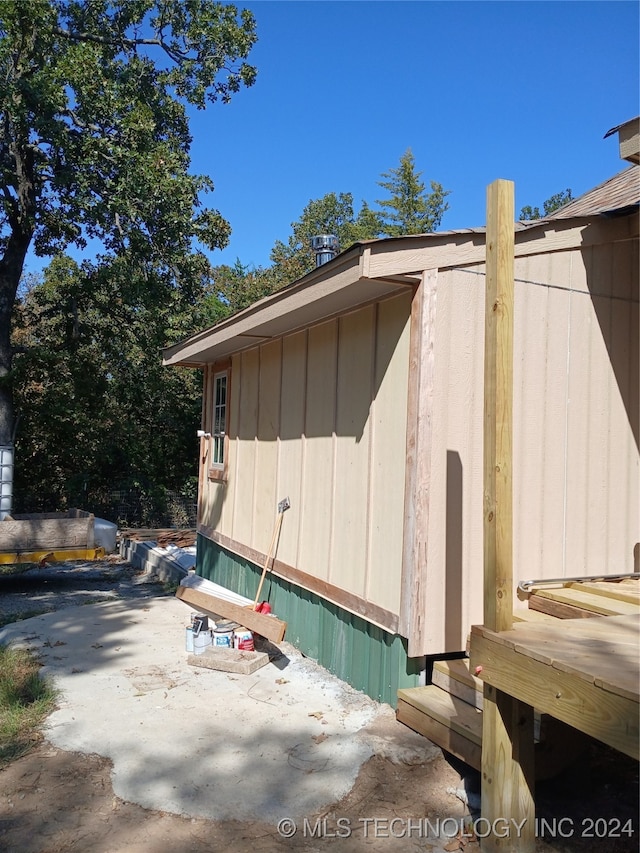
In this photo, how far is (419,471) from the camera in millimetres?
3686

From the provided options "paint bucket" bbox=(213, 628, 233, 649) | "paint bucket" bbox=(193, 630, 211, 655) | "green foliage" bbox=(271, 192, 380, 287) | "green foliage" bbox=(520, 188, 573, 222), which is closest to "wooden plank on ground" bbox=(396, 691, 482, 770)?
"paint bucket" bbox=(213, 628, 233, 649)

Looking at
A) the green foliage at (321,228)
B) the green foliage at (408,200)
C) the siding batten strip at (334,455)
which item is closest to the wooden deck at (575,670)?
the siding batten strip at (334,455)

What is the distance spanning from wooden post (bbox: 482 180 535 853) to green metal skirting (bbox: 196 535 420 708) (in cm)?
133

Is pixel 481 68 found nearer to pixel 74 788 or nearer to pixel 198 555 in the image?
pixel 198 555

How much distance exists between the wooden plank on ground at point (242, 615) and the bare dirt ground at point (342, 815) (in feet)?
4.76

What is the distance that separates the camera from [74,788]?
3.05 metres

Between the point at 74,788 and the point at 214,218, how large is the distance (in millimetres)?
10941

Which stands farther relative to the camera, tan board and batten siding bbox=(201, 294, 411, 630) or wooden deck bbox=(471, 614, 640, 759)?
tan board and batten siding bbox=(201, 294, 411, 630)

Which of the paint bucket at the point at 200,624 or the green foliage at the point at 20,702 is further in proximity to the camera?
the paint bucket at the point at 200,624

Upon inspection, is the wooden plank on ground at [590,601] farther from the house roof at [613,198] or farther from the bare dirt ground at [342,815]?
the house roof at [613,198]

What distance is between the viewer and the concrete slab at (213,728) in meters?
3.04

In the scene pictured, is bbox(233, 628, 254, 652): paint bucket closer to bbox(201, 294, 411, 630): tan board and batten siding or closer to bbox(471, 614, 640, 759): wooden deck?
bbox(201, 294, 411, 630): tan board and batten siding

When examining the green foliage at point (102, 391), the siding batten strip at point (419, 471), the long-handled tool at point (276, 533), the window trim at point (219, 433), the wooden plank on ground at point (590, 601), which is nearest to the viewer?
the wooden plank on ground at point (590, 601)

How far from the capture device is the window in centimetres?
775
